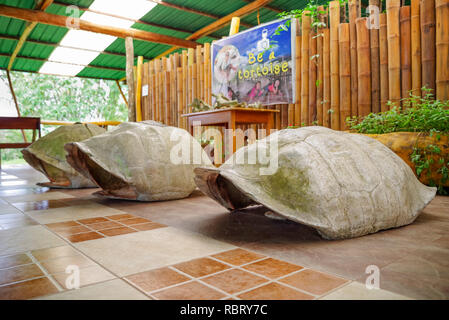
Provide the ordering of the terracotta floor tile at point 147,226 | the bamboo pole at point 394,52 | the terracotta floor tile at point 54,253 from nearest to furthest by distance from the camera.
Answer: the terracotta floor tile at point 54,253 < the terracotta floor tile at point 147,226 < the bamboo pole at point 394,52

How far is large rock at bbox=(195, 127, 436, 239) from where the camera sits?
5.39 ft

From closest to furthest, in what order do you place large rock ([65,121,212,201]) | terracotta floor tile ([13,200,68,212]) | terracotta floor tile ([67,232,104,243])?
terracotta floor tile ([67,232,104,243])
terracotta floor tile ([13,200,68,212])
large rock ([65,121,212,201])

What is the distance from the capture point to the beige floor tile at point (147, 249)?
4.42 feet

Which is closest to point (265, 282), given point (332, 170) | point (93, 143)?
point (332, 170)

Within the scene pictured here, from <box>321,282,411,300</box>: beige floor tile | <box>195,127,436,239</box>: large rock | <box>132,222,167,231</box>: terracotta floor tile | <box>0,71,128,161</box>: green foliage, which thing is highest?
<box>0,71,128,161</box>: green foliage

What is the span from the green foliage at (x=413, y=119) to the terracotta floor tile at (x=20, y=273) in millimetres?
3348

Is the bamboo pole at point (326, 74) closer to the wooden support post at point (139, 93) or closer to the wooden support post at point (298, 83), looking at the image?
the wooden support post at point (298, 83)

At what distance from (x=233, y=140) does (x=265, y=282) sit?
3.55 m

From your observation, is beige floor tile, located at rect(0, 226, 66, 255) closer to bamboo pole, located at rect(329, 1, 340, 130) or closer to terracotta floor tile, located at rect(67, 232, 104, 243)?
terracotta floor tile, located at rect(67, 232, 104, 243)

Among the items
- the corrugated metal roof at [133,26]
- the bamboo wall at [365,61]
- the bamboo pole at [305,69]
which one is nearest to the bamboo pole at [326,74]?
the bamboo wall at [365,61]

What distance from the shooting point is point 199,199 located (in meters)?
3.06

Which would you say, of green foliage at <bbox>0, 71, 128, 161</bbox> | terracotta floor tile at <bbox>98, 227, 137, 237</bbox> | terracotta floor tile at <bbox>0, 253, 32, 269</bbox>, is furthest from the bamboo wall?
green foliage at <bbox>0, 71, 128, 161</bbox>

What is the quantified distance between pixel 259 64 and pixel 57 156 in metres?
3.53
